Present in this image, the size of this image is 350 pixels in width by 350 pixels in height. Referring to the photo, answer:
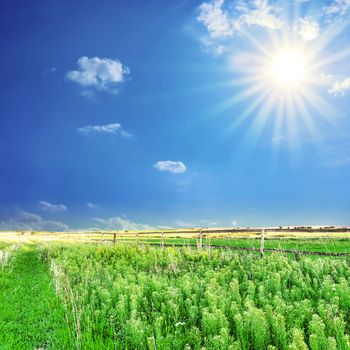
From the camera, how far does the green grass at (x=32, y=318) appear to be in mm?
8397

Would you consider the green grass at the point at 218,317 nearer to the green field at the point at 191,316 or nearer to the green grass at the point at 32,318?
the green field at the point at 191,316

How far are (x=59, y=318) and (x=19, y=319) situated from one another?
1.45 metres

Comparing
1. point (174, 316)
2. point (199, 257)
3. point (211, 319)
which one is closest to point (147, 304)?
point (174, 316)

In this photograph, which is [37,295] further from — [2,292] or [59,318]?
[59,318]

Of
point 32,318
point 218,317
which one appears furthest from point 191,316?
point 32,318

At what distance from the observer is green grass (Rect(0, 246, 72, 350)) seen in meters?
8.40

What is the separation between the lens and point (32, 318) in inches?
410

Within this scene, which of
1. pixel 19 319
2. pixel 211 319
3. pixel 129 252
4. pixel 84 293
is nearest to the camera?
pixel 211 319

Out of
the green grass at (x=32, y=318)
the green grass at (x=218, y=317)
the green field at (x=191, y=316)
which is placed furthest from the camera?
the green grass at (x=32, y=318)

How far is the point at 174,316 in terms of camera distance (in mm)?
8734

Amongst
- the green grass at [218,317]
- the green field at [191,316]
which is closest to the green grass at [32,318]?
the green field at [191,316]

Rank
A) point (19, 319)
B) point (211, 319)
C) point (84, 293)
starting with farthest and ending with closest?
point (84, 293)
point (19, 319)
point (211, 319)

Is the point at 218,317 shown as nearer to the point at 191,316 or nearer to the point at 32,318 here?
the point at 191,316

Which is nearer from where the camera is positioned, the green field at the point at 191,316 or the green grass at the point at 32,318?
the green field at the point at 191,316
